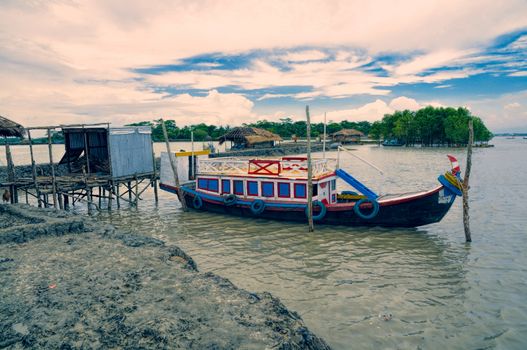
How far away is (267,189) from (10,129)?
12.4 m

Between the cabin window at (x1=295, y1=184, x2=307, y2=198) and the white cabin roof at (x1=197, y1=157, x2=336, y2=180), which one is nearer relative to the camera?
the cabin window at (x1=295, y1=184, x2=307, y2=198)

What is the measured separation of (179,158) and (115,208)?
5.39m

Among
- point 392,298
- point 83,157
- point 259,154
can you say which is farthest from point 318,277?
point 259,154

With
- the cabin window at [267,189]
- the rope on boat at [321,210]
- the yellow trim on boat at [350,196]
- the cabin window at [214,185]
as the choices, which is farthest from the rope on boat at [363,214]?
the cabin window at [214,185]

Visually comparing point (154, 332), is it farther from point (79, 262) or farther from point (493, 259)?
point (493, 259)

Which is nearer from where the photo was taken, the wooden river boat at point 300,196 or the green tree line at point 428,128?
the wooden river boat at point 300,196

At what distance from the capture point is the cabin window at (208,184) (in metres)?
20.3

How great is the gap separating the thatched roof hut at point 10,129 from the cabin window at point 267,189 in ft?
39.4

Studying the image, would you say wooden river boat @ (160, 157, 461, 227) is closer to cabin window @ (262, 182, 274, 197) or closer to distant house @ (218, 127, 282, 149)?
cabin window @ (262, 182, 274, 197)

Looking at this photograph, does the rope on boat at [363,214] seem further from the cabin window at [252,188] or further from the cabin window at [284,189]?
the cabin window at [252,188]

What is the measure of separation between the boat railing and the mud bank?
9101mm

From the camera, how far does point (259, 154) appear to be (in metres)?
60.5

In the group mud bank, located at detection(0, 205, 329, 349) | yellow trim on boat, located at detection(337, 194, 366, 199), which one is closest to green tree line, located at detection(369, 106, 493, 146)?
yellow trim on boat, located at detection(337, 194, 366, 199)

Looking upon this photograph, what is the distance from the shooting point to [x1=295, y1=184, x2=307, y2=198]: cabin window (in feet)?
58.2
